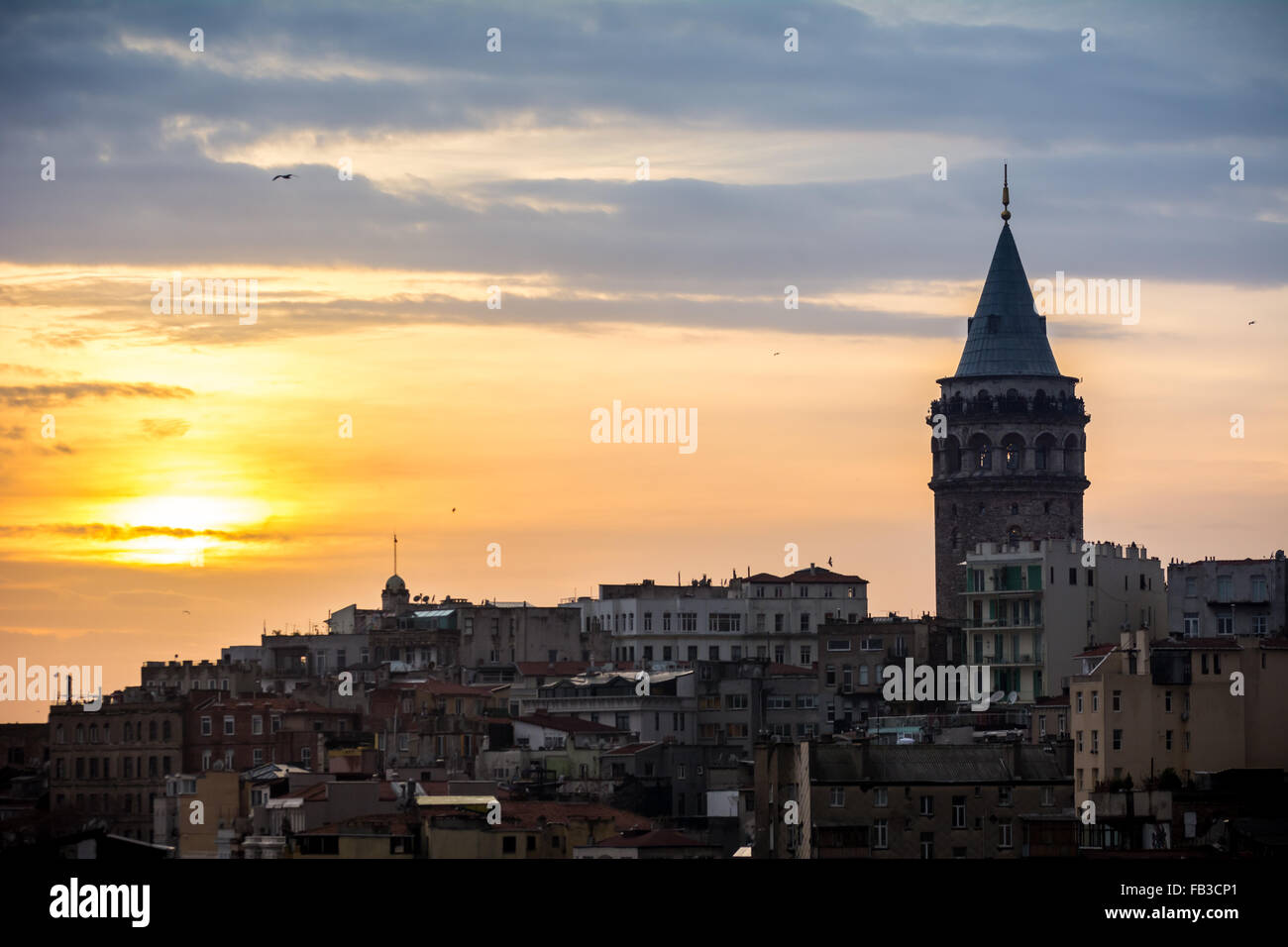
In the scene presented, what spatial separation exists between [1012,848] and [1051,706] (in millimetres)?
24546

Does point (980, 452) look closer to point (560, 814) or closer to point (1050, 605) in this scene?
point (1050, 605)

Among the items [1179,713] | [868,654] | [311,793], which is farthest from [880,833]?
[868,654]

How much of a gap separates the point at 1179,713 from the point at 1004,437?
234 ft

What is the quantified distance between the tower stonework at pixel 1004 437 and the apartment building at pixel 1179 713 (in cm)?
6150

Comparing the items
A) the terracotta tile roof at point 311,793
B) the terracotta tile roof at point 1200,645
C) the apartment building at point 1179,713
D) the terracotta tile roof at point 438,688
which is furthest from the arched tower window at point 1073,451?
the terracotta tile roof at point 311,793

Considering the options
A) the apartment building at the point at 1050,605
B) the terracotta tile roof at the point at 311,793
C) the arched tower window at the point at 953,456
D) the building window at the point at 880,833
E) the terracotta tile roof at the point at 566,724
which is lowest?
the building window at the point at 880,833

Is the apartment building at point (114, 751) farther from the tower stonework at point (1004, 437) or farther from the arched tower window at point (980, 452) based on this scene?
the arched tower window at point (980, 452)

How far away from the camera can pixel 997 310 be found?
18712 cm

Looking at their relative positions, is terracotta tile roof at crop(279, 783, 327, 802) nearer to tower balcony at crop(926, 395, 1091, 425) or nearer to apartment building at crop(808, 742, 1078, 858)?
apartment building at crop(808, 742, 1078, 858)

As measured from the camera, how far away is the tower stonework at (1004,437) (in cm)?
18000

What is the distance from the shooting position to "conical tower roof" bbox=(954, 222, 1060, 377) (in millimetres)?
185625

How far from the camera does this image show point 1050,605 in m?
153
